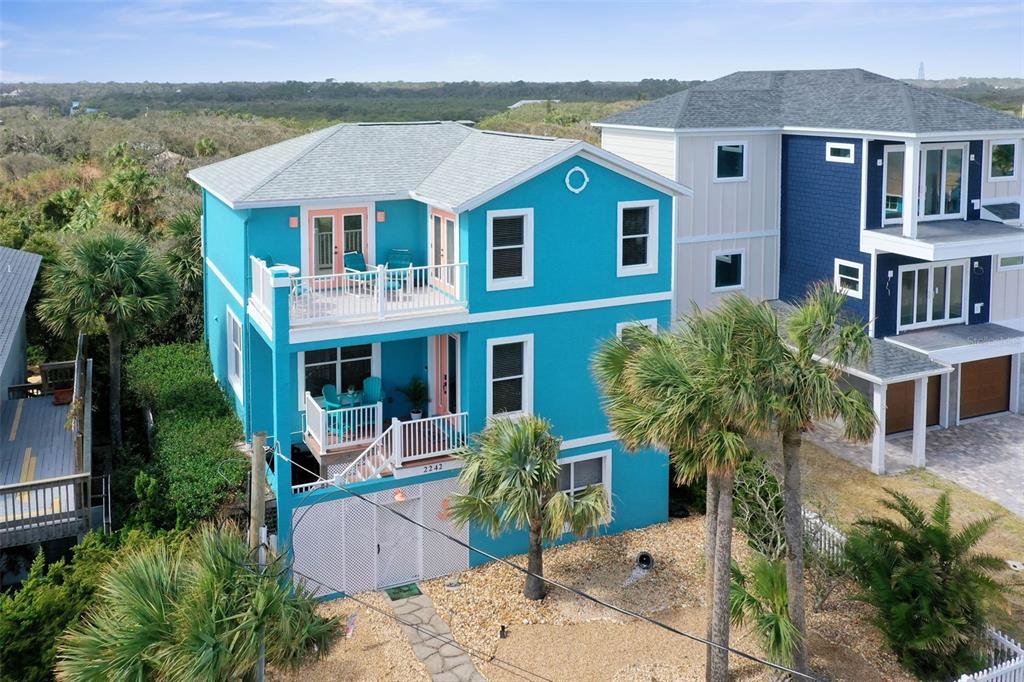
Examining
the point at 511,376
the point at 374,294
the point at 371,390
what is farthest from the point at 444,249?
the point at 371,390

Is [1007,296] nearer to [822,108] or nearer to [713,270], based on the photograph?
[822,108]

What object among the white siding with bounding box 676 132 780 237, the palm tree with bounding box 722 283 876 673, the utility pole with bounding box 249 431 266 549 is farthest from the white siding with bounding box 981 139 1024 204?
the utility pole with bounding box 249 431 266 549

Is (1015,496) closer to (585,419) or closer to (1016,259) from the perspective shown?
(1016,259)

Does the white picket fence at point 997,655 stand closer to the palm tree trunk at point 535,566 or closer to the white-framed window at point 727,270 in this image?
the palm tree trunk at point 535,566

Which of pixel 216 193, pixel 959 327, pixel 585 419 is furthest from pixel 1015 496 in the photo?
pixel 216 193

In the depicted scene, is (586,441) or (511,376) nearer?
(511,376)

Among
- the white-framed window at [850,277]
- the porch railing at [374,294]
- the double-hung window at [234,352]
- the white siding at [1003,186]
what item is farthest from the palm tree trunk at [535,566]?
the white siding at [1003,186]
